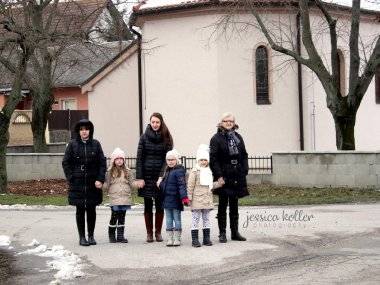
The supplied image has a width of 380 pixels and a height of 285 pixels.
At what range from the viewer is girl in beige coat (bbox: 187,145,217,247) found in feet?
33.9

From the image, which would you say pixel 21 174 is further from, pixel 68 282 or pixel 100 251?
pixel 68 282

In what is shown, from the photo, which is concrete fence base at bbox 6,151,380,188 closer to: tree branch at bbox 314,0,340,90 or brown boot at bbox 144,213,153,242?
tree branch at bbox 314,0,340,90

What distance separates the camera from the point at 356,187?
2042cm

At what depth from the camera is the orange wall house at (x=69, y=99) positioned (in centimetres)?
4916

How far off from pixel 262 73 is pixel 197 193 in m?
14.5

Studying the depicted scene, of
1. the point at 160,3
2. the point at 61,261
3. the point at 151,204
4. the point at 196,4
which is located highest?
the point at 160,3

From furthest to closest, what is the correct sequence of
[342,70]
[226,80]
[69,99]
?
[69,99], [342,70], [226,80]

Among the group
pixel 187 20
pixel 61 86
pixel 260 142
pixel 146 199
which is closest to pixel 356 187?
pixel 260 142

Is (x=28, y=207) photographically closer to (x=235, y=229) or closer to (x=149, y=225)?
(x=149, y=225)

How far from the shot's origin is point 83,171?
10492mm

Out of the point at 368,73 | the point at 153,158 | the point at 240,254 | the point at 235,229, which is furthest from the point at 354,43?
the point at 240,254

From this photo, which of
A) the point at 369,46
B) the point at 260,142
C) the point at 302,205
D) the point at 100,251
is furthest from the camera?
the point at 369,46

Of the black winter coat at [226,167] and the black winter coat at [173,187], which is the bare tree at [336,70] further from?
the black winter coat at [173,187]

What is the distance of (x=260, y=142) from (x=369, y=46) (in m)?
5.69
